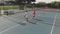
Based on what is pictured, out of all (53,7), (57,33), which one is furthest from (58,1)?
(57,33)

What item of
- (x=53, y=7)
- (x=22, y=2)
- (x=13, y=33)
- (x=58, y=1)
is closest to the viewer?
(x=13, y=33)

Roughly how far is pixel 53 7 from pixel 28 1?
16.0 metres

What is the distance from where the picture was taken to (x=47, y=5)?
65.1 m

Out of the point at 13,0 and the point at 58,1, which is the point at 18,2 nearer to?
the point at 13,0

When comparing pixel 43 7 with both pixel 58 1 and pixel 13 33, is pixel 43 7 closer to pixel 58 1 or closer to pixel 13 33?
pixel 58 1

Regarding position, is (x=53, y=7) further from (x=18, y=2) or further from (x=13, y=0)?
(x=13, y=0)

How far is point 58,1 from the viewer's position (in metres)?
69.1

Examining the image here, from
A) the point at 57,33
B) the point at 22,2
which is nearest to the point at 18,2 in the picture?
the point at 22,2

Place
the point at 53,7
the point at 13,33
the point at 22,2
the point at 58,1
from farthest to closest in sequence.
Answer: the point at 22,2 < the point at 58,1 < the point at 53,7 < the point at 13,33

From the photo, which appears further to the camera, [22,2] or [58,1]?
[22,2]

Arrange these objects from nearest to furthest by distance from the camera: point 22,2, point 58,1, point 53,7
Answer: point 53,7, point 58,1, point 22,2

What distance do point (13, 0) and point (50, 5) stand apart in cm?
1926

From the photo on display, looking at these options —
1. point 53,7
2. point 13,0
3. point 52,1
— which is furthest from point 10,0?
point 53,7

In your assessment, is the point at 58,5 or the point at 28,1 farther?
the point at 28,1
